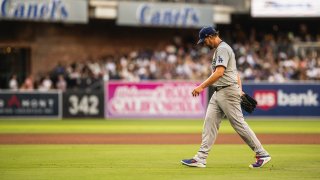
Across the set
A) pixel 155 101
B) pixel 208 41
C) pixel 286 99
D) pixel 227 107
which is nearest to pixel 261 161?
pixel 227 107

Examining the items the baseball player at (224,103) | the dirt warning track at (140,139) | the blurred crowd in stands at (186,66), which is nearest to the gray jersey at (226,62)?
the baseball player at (224,103)

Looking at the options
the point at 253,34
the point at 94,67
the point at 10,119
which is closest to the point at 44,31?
the point at 94,67

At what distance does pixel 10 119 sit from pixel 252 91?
9.54 meters

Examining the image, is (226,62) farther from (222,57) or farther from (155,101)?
(155,101)

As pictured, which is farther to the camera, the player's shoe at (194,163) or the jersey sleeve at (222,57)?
the player's shoe at (194,163)

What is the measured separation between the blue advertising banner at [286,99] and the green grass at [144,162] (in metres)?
12.7

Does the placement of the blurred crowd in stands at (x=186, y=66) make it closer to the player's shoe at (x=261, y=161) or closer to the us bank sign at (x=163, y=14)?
the us bank sign at (x=163, y=14)

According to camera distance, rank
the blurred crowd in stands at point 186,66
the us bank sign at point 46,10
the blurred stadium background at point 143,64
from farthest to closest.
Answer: the us bank sign at point 46,10 < the blurred crowd in stands at point 186,66 < the blurred stadium background at point 143,64

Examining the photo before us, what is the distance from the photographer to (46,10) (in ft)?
107

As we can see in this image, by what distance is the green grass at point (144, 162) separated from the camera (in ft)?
34.0

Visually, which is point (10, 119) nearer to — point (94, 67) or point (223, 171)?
point (94, 67)

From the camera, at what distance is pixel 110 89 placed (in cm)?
2873

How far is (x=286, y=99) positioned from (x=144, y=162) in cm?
1735

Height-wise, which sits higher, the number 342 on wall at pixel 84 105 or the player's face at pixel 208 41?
the player's face at pixel 208 41
